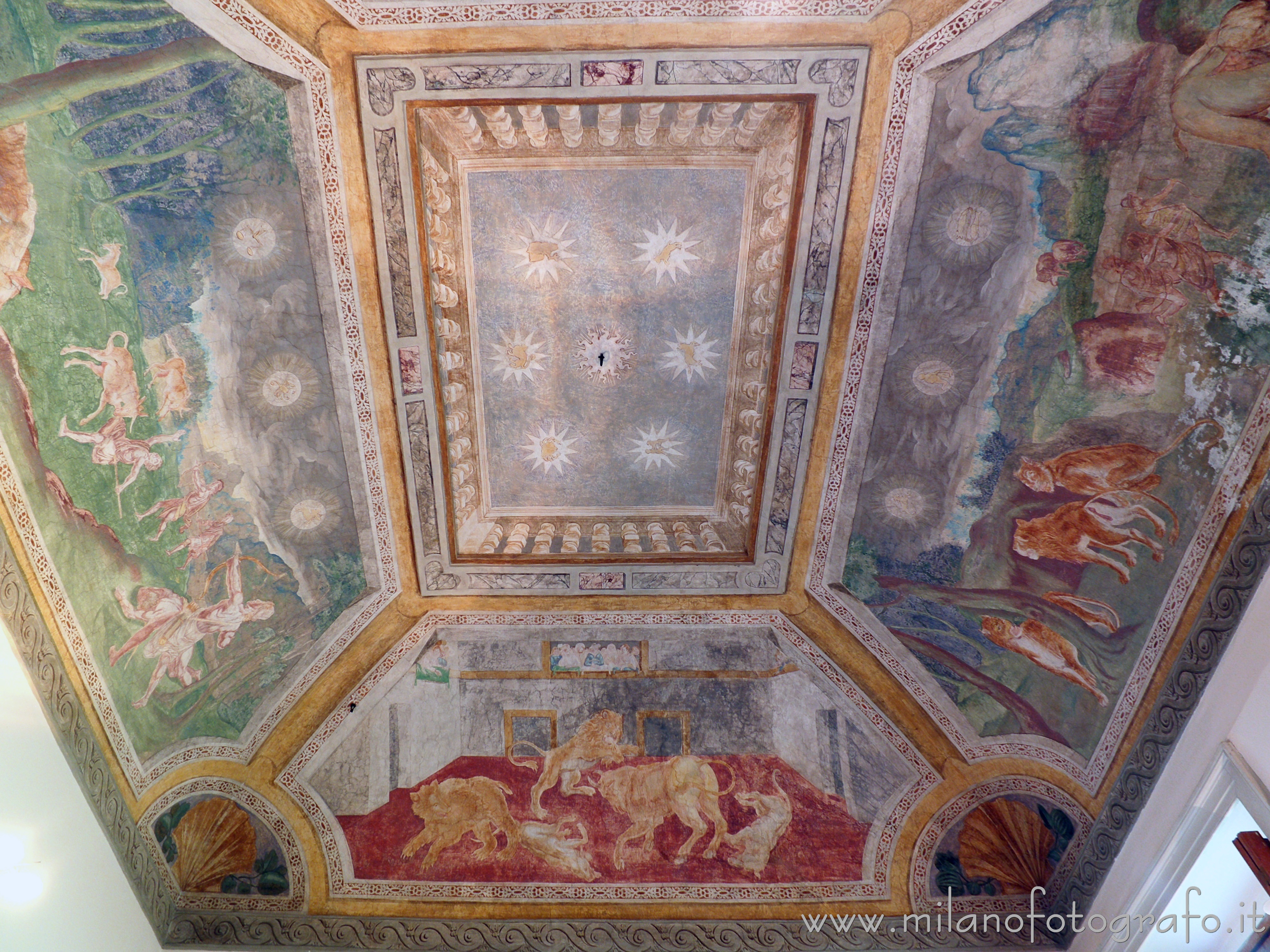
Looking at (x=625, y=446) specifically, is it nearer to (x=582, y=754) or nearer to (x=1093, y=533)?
(x=582, y=754)

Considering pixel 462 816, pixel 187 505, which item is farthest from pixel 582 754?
pixel 187 505

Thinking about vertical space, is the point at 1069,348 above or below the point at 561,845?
above

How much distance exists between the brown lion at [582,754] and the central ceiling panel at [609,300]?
1630 millimetres

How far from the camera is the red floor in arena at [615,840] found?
9.02 m

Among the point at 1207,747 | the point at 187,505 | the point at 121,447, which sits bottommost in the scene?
the point at 1207,747

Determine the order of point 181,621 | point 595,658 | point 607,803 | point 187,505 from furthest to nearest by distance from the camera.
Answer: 1. point 595,658
2. point 607,803
3. point 181,621
4. point 187,505

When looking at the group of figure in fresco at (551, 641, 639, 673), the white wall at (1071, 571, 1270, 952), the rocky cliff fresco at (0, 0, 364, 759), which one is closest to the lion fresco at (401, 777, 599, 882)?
the group of figure in fresco at (551, 641, 639, 673)

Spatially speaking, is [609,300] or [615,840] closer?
[609,300]

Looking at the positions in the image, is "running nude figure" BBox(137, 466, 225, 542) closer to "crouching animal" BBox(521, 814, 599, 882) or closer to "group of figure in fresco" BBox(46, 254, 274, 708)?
"group of figure in fresco" BBox(46, 254, 274, 708)

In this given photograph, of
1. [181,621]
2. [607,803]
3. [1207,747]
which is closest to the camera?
[1207,747]

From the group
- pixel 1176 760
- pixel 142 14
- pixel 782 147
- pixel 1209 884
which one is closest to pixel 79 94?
pixel 142 14

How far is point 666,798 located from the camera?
9.31 metres

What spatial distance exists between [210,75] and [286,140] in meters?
0.67

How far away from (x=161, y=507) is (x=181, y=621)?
123cm
